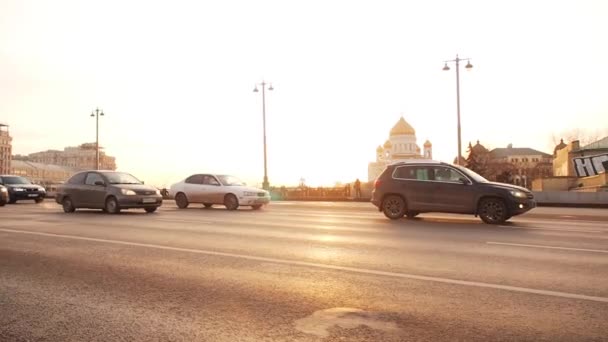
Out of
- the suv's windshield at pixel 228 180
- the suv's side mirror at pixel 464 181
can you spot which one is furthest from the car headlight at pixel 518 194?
the suv's windshield at pixel 228 180

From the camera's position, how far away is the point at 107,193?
1767cm

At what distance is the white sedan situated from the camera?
20.6m

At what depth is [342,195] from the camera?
1604 inches

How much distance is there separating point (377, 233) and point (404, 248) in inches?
95.1

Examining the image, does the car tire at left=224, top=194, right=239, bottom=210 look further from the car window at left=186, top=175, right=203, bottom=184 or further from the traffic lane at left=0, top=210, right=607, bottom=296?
the traffic lane at left=0, top=210, right=607, bottom=296

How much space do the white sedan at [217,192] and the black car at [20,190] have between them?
40.2 ft

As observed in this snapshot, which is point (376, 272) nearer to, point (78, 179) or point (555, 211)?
point (78, 179)

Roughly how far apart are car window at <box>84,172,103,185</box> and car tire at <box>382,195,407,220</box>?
394 inches

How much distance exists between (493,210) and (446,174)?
1662 mm

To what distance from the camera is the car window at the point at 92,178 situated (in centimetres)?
1827

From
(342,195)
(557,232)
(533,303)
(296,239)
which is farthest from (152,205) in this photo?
(342,195)

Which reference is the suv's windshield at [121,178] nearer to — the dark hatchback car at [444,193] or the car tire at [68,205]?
the car tire at [68,205]

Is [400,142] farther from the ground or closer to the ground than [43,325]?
farther from the ground

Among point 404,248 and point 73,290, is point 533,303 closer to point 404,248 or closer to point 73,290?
point 404,248
